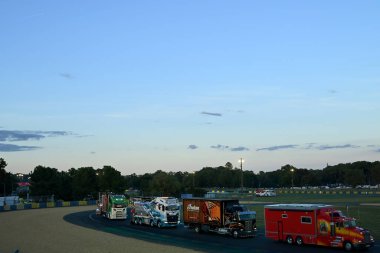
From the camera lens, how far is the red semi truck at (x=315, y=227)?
31203 millimetres

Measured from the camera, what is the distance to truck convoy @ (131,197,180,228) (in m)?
49.8

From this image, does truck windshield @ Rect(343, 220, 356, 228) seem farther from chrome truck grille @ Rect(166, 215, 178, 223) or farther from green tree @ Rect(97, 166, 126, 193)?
green tree @ Rect(97, 166, 126, 193)

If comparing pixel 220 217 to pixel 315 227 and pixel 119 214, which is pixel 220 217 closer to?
pixel 315 227

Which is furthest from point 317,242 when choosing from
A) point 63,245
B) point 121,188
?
point 121,188

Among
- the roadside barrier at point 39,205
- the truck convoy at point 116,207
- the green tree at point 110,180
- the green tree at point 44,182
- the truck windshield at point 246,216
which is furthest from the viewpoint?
the green tree at point 110,180

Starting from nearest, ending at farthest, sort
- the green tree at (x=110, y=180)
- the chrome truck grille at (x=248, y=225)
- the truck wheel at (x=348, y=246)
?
the truck wheel at (x=348, y=246) → the chrome truck grille at (x=248, y=225) → the green tree at (x=110, y=180)

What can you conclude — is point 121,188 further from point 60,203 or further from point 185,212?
point 185,212

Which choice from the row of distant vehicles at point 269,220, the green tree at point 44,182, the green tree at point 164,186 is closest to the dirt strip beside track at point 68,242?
the row of distant vehicles at point 269,220

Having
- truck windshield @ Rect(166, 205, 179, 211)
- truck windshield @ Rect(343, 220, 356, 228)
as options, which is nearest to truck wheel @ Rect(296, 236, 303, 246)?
truck windshield @ Rect(343, 220, 356, 228)

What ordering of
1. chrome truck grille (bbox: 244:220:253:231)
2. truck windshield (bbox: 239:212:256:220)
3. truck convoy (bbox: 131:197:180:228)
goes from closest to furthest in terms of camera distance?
chrome truck grille (bbox: 244:220:253:231) → truck windshield (bbox: 239:212:256:220) → truck convoy (bbox: 131:197:180:228)

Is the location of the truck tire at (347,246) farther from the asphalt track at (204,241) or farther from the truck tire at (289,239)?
the truck tire at (289,239)

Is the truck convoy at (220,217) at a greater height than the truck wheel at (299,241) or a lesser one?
greater

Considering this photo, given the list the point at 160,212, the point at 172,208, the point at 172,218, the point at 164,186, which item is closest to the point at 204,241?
the point at 172,218

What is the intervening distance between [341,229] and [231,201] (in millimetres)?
12219
